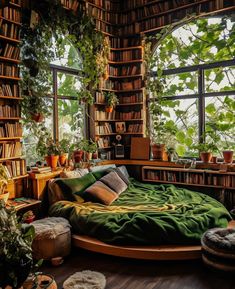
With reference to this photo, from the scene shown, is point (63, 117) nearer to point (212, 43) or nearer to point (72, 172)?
point (72, 172)

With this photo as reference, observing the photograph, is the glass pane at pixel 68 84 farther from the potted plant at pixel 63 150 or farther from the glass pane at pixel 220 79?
the glass pane at pixel 220 79

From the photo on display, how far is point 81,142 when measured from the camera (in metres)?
5.08

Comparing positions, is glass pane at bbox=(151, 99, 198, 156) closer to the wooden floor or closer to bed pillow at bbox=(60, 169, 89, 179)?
bed pillow at bbox=(60, 169, 89, 179)

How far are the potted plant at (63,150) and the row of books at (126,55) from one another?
2117mm

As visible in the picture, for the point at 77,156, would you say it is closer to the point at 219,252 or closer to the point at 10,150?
the point at 10,150

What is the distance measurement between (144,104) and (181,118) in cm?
83

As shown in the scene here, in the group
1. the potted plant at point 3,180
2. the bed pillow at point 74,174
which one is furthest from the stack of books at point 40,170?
the potted plant at point 3,180

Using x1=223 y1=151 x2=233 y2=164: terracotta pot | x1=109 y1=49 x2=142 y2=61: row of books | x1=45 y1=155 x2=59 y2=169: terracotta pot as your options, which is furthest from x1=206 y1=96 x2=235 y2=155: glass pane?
x1=45 y1=155 x2=59 y2=169: terracotta pot

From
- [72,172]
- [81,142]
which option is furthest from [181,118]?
[72,172]

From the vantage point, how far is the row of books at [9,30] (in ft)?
12.2

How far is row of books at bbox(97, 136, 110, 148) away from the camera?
5496mm

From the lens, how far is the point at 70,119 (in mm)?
5211

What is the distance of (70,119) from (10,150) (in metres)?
1.60

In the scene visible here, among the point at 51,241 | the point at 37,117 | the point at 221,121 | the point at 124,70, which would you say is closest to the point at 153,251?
the point at 51,241
